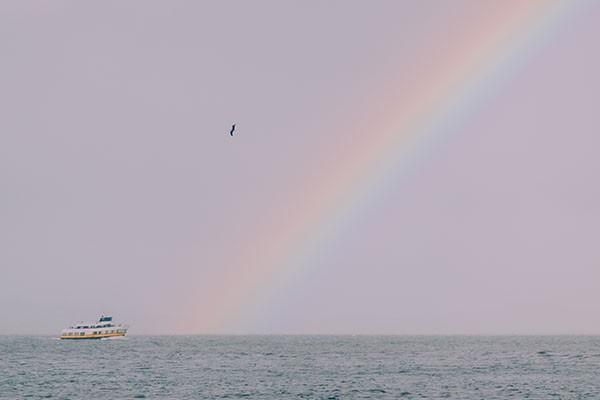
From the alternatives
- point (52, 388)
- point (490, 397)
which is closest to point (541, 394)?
point (490, 397)

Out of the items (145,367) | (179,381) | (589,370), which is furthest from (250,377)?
(589,370)

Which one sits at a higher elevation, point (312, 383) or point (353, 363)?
point (353, 363)

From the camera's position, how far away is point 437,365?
5241 inches

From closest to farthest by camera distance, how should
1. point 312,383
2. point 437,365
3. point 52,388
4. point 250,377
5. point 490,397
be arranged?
point 490,397 → point 52,388 → point 312,383 → point 250,377 → point 437,365

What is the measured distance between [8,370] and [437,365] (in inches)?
2738

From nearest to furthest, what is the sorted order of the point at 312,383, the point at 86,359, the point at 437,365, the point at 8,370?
the point at 312,383
the point at 8,370
the point at 437,365
the point at 86,359

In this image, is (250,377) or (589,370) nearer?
(250,377)

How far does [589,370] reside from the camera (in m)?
120

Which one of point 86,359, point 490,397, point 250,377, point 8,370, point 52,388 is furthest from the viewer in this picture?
point 86,359

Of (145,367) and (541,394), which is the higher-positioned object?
(145,367)

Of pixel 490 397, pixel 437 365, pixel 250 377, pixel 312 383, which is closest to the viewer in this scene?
pixel 490 397

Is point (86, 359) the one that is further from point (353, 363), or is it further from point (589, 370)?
point (589, 370)

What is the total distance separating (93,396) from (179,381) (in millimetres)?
18957

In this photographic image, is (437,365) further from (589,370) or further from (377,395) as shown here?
(377,395)
